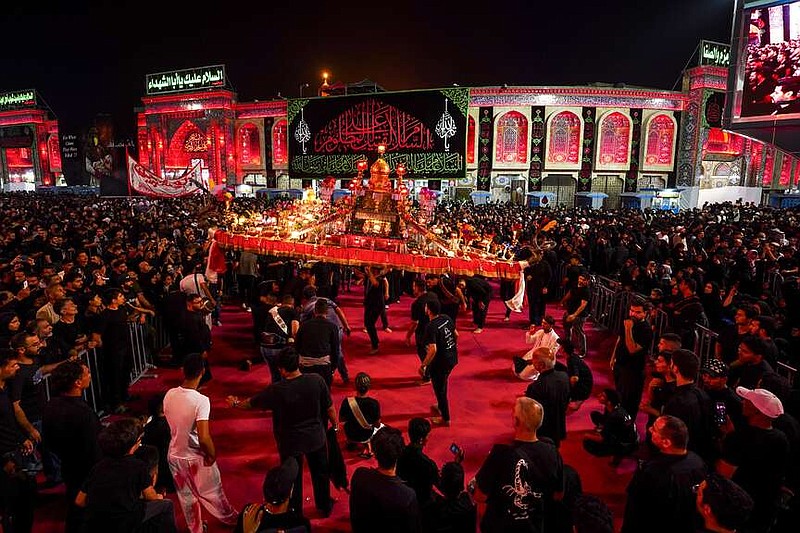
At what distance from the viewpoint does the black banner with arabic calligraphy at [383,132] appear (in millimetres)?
27453

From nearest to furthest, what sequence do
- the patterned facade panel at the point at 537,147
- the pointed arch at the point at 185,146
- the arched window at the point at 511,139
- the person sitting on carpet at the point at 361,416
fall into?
the person sitting on carpet at the point at 361,416 < the patterned facade panel at the point at 537,147 < the arched window at the point at 511,139 < the pointed arch at the point at 185,146

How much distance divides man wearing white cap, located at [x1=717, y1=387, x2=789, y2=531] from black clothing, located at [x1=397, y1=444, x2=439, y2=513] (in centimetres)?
208

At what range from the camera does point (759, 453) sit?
10.4ft

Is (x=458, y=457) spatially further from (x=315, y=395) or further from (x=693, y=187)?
(x=693, y=187)

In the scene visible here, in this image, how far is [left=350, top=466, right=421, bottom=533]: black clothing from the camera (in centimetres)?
268

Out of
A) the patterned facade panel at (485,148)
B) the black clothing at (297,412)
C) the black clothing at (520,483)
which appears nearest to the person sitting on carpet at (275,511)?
the black clothing at (297,412)

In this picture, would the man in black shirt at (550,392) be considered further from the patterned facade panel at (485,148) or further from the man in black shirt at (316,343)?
the patterned facade panel at (485,148)

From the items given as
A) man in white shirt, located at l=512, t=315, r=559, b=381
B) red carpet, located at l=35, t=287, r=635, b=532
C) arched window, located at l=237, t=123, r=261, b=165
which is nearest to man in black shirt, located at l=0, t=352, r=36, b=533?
red carpet, located at l=35, t=287, r=635, b=532

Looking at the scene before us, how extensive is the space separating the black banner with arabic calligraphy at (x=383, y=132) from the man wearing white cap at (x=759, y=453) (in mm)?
24561

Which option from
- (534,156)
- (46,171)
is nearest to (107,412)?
(534,156)

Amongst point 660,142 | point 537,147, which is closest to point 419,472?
point 537,147

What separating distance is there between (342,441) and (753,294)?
27.2 feet

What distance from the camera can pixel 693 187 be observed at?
3553 centimetres

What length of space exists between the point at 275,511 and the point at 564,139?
127ft
